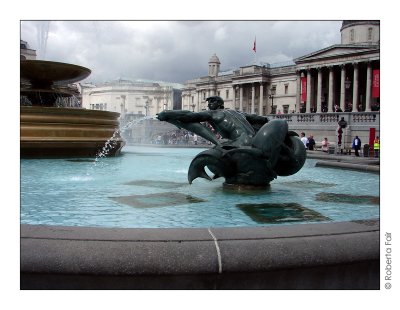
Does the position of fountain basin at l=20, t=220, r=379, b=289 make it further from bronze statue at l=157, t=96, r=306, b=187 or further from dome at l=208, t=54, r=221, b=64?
dome at l=208, t=54, r=221, b=64

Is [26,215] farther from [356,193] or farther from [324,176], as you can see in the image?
[324,176]

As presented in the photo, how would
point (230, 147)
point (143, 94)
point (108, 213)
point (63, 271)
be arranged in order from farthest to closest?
point (143, 94) → point (230, 147) → point (108, 213) → point (63, 271)

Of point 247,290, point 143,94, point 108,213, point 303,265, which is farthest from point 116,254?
point 143,94

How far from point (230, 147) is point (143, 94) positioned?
150 feet

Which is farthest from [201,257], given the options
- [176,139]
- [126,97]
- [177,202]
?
[126,97]

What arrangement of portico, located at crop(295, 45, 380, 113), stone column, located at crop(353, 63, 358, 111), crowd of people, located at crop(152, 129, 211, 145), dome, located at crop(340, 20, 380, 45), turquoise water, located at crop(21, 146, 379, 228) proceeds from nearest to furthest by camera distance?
turquoise water, located at crop(21, 146, 379, 228), crowd of people, located at crop(152, 129, 211, 145), portico, located at crop(295, 45, 380, 113), stone column, located at crop(353, 63, 358, 111), dome, located at crop(340, 20, 380, 45)

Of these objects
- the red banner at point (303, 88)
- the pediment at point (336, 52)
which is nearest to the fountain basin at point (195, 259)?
the pediment at point (336, 52)

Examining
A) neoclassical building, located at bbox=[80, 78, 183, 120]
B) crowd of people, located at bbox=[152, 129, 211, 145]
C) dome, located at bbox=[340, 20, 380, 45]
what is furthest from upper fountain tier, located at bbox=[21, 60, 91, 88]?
dome, located at bbox=[340, 20, 380, 45]

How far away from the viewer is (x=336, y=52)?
56406 millimetres

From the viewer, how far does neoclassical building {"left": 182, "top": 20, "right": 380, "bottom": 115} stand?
53250 mm

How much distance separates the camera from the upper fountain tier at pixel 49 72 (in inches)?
471

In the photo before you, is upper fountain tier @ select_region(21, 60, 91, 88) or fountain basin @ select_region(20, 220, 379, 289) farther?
upper fountain tier @ select_region(21, 60, 91, 88)

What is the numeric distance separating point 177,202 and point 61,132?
731cm

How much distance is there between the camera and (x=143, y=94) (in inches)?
2007
